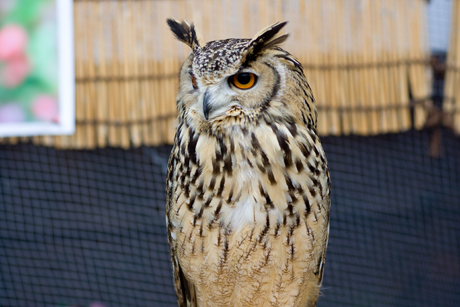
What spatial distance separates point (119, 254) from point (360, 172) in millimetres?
1590

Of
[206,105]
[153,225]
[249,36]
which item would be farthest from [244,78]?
[153,225]

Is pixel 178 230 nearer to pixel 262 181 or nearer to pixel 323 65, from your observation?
pixel 262 181

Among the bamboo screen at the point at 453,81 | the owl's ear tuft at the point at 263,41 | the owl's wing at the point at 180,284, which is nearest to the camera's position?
the owl's ear tuft at the point at 263,41

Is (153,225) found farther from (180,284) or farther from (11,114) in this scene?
(180,284)

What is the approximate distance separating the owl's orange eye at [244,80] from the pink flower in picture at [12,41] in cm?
125

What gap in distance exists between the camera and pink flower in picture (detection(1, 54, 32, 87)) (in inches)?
72.1

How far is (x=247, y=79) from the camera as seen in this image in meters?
0.99

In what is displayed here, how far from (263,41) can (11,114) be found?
132 cm

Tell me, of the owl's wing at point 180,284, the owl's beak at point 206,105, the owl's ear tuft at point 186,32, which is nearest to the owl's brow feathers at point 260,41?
the owl's ear tuft at point 186,32

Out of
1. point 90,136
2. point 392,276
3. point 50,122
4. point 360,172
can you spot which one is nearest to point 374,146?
point 360,172

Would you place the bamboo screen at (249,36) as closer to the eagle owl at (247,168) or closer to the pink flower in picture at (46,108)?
the pink flower in picture at (46,108)

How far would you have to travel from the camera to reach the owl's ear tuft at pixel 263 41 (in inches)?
37.1

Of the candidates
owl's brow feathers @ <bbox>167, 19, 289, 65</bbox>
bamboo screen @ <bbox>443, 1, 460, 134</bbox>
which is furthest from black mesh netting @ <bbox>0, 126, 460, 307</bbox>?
Result: owl's brow feathers @ <bbox>167, 19, 289, 65</bbox>

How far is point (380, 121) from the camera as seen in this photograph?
2.49m
